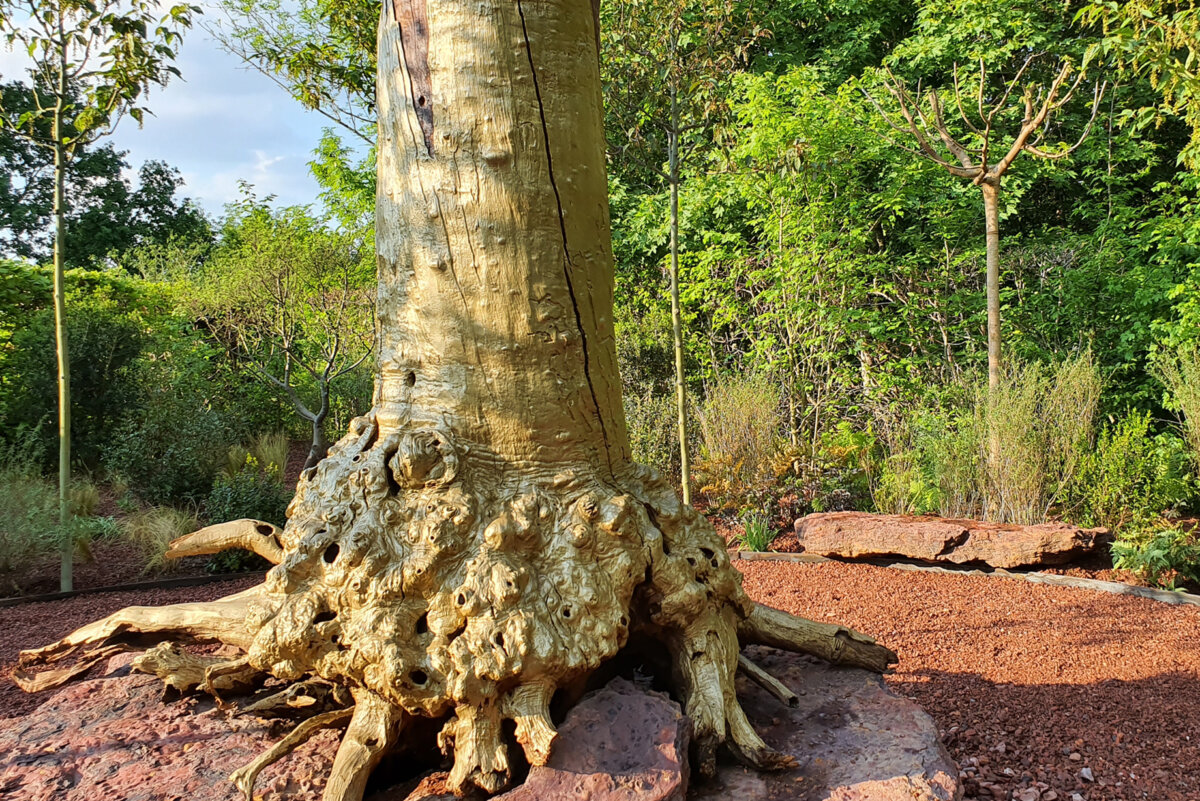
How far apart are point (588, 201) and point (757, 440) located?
588 centimetres

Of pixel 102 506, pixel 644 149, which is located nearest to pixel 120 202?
pixel 102 506

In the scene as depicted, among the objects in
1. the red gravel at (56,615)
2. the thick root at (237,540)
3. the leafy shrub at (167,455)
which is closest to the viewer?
the thick root at (237,540)

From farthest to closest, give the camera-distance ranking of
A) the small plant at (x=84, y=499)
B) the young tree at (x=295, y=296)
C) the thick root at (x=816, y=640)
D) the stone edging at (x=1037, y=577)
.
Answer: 1. the young tree at (x=295, y=296)
2. the small plant at (x=84, y=499)
3. the stone edging at (x=1037, y=577)
4. the thick root at (x=816, y=640)

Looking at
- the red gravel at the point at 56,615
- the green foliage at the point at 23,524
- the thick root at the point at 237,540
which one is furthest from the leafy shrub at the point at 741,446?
the green foliage at the point at 23,524

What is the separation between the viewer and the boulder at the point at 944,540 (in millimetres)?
5402

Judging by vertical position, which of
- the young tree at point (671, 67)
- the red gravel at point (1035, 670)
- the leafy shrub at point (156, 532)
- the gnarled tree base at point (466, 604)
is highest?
the young tree at point (671, 67)

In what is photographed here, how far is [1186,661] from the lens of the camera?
3625 millimetres

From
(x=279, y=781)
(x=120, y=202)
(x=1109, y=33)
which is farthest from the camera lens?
(x=120, y=202)

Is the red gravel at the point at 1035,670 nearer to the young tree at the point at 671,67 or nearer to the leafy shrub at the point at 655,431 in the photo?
the young tree at the point at 671,67

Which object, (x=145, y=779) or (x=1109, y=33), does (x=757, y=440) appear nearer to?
(x=1109, y=33)

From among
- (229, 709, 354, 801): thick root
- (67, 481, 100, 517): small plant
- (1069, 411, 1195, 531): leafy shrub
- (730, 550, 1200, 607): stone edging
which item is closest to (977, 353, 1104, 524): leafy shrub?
(1069, 411, 1195, 531): leafy shrub

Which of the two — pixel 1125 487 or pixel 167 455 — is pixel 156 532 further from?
pixel 1125 487

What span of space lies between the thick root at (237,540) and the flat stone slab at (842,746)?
1.64 m

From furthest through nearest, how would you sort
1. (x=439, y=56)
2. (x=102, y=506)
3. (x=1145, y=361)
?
(x=1145, y=361)
(x=102, y=506)
(x=439, y=56)
